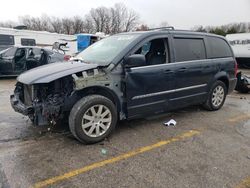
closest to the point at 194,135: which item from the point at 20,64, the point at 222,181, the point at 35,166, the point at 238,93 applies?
the point at 222,181

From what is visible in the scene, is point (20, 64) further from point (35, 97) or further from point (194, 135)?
point (194, 135)

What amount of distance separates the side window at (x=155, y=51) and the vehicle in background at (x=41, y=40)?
9.13 m

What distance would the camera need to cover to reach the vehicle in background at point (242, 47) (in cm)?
1777

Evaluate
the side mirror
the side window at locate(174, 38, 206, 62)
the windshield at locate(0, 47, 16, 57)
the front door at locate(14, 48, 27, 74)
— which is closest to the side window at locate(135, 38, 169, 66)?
the side window at locate(174, 38, 206, 62)

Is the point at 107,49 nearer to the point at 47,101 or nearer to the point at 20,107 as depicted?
the point at 47,101

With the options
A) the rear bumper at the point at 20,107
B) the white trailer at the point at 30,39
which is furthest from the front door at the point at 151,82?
the white trailer at the point at 30,39

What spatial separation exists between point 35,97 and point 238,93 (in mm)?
7292

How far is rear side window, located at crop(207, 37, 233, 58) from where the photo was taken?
5757 millimetres

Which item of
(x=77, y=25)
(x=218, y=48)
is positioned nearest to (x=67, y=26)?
(x=77, y=25)

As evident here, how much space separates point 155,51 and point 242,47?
15332 mm

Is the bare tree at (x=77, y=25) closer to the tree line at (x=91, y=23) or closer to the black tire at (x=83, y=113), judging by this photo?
the tree line at (x=91, y=23)

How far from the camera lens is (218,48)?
5.96 m

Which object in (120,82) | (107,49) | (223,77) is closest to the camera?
(120,82)

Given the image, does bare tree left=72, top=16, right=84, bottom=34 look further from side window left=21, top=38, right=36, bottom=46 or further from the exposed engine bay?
the exposed engine bay
